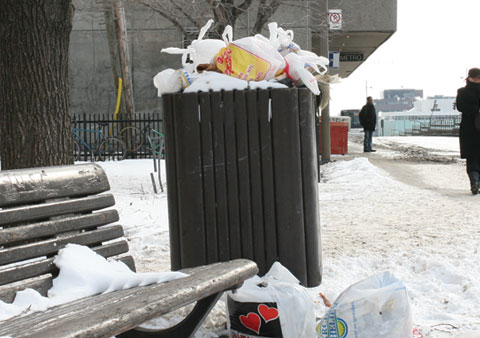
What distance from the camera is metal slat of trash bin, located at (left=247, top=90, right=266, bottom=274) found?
351cm

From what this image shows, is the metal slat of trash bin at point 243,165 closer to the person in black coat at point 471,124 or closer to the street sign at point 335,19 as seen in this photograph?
the person in black coat at point 471,124

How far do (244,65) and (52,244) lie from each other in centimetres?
155

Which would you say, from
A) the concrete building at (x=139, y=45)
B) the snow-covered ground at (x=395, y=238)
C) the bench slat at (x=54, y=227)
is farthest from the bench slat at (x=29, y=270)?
the concrete building at (x=139, y=45)

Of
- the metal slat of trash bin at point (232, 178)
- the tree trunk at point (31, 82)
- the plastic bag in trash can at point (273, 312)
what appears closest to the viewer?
the plastic bag in trash can at point (273, 312)

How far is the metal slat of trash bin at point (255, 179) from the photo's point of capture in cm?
351

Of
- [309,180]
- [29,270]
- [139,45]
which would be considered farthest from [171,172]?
[139,45]

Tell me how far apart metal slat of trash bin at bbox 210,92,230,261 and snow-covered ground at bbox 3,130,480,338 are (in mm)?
469

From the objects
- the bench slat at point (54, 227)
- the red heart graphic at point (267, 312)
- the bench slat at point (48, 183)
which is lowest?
the red heart graphic at point (267, 312)

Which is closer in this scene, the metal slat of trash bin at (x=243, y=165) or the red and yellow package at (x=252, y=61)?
the metal slat of trash bin at (x=243, y=165)

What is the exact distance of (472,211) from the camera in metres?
7.46

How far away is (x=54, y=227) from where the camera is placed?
2764 millimetres

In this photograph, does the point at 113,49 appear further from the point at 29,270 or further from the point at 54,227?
the point at 29,270

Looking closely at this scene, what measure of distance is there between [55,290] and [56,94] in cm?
245

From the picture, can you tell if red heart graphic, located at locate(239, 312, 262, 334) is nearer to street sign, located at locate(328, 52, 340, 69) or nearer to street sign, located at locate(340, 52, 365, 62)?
street sign, located at locate(328, 52, 340, 69)
